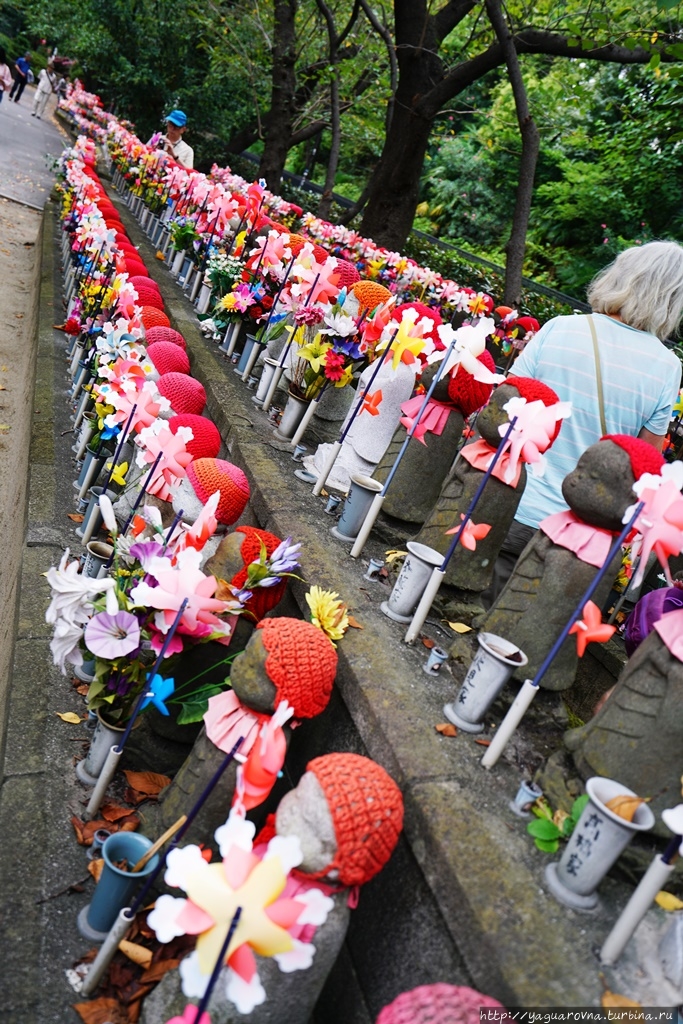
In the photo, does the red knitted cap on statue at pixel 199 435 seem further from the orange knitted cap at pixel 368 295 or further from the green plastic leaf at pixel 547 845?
the green plastic leaf at pixel 547 845

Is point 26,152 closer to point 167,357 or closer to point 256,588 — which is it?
point 167,357

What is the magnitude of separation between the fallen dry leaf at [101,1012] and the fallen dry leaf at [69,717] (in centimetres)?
84

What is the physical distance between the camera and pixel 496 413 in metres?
2.53

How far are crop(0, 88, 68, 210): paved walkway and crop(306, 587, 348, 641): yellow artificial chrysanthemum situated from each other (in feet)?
37.6

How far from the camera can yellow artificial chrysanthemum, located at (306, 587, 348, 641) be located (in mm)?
2191

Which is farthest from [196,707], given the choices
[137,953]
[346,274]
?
[346,274]

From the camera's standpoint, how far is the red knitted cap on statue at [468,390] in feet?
9.60

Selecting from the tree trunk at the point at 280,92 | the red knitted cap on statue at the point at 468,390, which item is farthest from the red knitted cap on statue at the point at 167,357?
the tree trunk at the point at 280,92

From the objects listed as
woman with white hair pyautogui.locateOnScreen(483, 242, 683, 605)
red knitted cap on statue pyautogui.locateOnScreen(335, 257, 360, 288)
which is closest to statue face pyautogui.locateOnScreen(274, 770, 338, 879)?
woman with white hair pyautogui.locateOnScreen(483, 242, 683, 605)

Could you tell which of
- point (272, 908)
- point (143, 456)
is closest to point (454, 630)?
point (143, 456)

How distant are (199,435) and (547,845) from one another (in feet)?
6.15

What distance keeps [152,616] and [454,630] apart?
0.96 meters

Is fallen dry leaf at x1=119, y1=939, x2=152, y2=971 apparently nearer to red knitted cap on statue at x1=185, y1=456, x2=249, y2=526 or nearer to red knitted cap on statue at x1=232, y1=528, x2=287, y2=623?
red knitted cap on statue at x1=232, y1=528, x2=287, y2=623

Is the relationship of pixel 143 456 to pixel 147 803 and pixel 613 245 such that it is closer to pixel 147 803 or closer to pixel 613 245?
pixel 147 803
